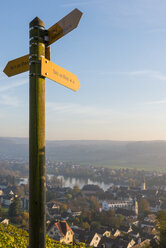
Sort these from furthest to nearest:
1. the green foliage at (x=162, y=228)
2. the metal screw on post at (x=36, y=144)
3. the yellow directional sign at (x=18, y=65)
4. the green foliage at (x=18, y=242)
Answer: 1. the green foliage at (x=162, y=228)
2. the green foliage at (x=18, y=242)
3. the yellow directional sign at (x=18, y=65)
4. the metal screw on post at (x=36, y=144)

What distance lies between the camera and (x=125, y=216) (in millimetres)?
31953

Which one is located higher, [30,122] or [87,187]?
[30,122]

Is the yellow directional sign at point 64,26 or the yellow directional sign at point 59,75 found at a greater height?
the yellow directional sign at point 64,26

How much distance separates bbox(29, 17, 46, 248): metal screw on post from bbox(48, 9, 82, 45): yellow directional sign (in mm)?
77

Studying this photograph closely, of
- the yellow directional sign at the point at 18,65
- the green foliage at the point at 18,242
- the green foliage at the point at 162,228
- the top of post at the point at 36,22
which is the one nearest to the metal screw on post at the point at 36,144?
the top of post at the point at 36,22

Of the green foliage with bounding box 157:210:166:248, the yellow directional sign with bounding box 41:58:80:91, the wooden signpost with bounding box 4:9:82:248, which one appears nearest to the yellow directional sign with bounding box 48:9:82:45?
the wooden signpost with bounding box 4:9:82:248

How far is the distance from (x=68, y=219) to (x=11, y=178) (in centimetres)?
3607

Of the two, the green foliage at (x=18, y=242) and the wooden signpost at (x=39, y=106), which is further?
the green foliage at (x=18, y=242)

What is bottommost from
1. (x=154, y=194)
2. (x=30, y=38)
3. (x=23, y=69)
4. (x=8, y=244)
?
(x=154, y=194)

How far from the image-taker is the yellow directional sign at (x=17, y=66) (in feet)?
6.30

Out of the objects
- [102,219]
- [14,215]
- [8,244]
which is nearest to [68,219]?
[102,219]

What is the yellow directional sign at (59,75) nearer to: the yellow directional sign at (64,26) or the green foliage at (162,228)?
the yellow directional sign at (64,26)

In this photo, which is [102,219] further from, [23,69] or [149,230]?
[23,69]

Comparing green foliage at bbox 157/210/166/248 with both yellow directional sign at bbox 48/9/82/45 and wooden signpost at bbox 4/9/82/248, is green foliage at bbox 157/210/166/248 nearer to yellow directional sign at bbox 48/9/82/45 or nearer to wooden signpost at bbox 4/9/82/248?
wooden signpost at bbox 4/9/82/248
